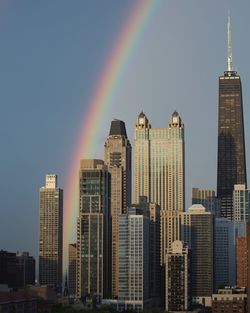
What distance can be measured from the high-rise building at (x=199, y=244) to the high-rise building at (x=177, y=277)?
1219cm

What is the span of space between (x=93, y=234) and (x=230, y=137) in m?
56.0

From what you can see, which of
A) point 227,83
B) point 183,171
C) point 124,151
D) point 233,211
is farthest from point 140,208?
point 227,83

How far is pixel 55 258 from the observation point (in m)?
101

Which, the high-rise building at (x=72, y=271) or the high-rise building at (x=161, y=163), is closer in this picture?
the high-rise building at (x=72, y=271)

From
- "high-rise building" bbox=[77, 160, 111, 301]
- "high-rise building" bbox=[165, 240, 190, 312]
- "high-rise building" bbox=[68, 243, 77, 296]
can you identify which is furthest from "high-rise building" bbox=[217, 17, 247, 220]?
"high-rise building" bbox=[165, 240, 190, 312]

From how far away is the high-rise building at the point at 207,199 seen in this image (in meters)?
128

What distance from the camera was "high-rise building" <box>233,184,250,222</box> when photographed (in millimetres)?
129000

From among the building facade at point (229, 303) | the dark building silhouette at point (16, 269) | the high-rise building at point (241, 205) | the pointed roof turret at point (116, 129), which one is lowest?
the building facade at point (229, 303)

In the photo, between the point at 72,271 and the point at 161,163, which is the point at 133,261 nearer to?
the point at 72,271

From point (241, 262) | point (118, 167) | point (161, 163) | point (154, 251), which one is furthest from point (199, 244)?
point (161, 163)

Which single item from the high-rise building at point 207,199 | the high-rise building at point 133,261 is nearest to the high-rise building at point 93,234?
the high-rise building at point 133,261

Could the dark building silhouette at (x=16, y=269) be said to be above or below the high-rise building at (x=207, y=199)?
below

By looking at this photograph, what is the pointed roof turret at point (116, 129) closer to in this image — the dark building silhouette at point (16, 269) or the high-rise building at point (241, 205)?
the dark building silhouette at point (16, 269)

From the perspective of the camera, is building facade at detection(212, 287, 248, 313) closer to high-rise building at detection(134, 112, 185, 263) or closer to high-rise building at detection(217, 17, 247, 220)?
high-rise building at detection(134, 112, 185, 263)
